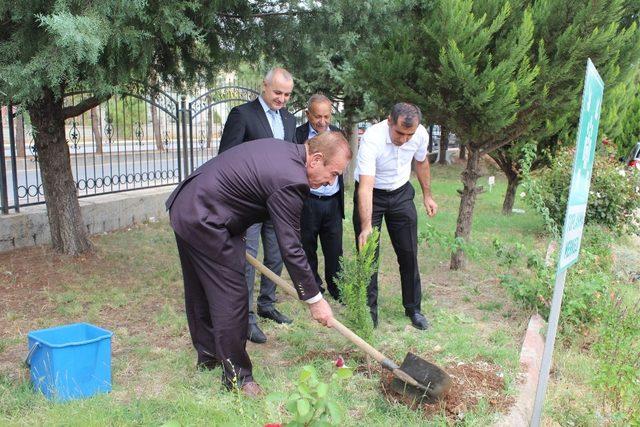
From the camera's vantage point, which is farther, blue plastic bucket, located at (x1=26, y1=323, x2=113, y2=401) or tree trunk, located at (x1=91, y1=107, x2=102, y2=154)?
tree trunk, located at (x1=91, y1=107, x2=102, y2=154)

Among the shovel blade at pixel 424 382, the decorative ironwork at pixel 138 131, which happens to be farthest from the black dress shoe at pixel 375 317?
the decorative ironwork at pixel 138 131

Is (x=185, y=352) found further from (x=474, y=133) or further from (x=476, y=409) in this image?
(x=474, y=133)

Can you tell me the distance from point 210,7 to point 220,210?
6.27ft

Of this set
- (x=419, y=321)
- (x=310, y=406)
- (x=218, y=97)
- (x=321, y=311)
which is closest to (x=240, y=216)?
(x=321, y=311)

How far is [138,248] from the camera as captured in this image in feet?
22.5

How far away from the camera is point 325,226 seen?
489cm

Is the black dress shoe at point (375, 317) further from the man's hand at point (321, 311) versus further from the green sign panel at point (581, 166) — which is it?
the green sign panel at point (581, 166)

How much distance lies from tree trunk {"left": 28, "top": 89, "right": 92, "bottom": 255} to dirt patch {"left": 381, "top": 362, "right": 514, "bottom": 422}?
13.0ft

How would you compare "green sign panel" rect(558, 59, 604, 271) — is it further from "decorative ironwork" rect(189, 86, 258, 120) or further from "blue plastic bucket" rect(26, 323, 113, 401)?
"decorative ironwork" rect(189, 86, 258, 120)

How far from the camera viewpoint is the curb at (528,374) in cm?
328

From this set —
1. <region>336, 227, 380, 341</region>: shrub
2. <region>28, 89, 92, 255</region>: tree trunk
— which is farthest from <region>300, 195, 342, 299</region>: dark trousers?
<region>28, 89, 92, 255</region>: tree trunk

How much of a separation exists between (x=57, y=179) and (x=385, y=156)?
3399 millimetres

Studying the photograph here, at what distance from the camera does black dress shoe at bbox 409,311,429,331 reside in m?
4.57

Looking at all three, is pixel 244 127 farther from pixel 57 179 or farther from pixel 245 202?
pixel 57 179
